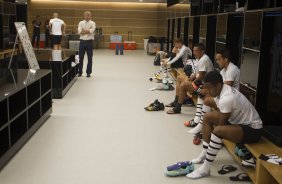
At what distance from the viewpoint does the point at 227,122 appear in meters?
3.78

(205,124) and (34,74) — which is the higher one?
(34,74)

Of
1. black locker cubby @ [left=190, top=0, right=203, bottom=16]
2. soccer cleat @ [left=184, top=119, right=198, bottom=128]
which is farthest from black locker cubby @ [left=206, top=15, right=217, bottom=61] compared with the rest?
soccer cleat @ [left=184, top=119, right=198, bottom=128]

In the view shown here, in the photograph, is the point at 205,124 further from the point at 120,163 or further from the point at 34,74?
the point at 34,74

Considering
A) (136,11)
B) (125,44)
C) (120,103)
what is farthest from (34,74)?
(136,11)

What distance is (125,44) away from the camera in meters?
19.4

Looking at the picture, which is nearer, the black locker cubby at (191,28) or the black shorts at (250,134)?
the black shorts at (250,134)

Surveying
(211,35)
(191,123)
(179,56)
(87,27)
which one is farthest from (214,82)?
(87,27)

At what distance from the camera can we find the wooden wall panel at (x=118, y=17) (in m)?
19.6

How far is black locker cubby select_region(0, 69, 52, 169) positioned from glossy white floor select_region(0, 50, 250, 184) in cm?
12

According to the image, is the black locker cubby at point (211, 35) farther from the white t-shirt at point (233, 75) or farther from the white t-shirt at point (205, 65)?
the white t-shirt at point (233, 75)

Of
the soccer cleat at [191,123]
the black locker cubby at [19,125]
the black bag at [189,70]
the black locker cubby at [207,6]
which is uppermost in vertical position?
the black locker cubby at [207,6]

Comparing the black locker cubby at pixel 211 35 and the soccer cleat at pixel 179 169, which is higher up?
the black locker cubby at pixel 211 35

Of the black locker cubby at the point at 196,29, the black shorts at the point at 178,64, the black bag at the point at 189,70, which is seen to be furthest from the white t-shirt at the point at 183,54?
the black bag at the point at 189,70

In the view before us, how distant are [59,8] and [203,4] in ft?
42.2
